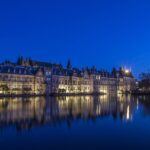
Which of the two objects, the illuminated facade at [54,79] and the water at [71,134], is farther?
the illuminated facade at [54,79]

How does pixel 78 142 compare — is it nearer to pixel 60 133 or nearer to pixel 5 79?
pixel 60 133

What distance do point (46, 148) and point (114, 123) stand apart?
1011 cm

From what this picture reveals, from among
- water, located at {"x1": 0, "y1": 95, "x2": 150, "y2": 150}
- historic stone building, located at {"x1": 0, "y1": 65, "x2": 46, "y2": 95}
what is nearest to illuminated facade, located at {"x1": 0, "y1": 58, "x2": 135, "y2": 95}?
historic stone building, located at {"x1": 0, "y1": 65, "x2": 46, "y2": 95}

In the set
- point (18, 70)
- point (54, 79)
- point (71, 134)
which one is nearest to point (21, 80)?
point (18, 70)

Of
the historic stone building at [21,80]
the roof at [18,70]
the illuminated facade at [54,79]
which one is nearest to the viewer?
the historic stone building at [21,80]

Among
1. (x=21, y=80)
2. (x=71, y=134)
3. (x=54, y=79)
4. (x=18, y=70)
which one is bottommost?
(x=71, y=134)

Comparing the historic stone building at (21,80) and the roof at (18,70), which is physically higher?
the roof at (18,70)

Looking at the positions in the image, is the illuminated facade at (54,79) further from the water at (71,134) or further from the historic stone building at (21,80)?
the water at (71,134)

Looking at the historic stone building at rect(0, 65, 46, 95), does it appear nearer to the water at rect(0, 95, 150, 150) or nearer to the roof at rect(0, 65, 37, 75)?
the roof at rect(0, 65, 37, 75)

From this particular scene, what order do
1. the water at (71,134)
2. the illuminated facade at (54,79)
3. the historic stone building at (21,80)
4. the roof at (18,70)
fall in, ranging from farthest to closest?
the illuminated facade at (54,79)
the roof at (18,70)
the historic stone building at (21,80)
the water at (71,134)

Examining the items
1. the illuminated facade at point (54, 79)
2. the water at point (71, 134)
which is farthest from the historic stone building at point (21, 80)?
the water at point (71, 134)

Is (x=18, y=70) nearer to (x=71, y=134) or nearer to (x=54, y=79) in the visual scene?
(x=54, y=79)

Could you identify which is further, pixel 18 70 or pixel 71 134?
pixel 18 70

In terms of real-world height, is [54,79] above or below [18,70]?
below
